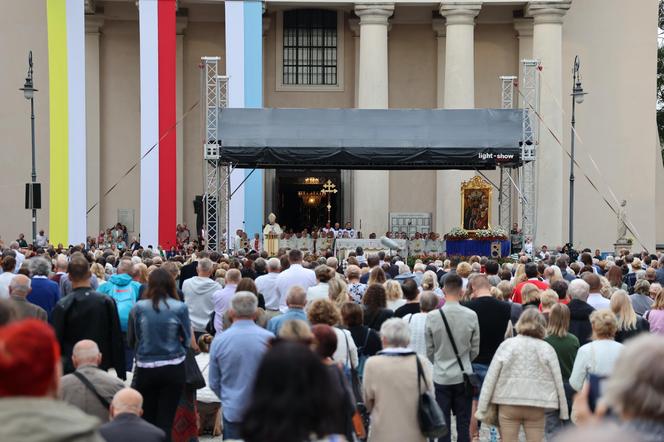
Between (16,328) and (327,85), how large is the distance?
40722 millimetres

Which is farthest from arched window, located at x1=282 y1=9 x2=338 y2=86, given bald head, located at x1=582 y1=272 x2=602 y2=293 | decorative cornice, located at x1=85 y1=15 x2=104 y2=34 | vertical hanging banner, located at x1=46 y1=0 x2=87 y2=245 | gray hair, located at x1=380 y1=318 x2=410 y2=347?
gray hair, located at x1=380 y1=318 x2=410 y2=347

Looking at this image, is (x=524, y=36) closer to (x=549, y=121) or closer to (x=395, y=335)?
(x=549, y=121)

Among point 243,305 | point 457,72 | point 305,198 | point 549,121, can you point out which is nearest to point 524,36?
point 549,121

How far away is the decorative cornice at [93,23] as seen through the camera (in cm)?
4259

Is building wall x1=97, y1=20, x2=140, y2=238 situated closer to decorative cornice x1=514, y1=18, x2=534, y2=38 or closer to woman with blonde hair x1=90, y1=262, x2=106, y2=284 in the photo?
decorative cornice x1=514, y1=18, x2=534, y2=38

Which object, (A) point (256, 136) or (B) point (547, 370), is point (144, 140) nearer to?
(A) point (256, 136)

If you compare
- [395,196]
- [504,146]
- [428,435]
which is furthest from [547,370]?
[395,196]

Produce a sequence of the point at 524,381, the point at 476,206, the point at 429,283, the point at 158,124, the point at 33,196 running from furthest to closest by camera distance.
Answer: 1. the point at 476,206
2. the point at 158,124
3. the point at 33,196
4. the point at 429,283
5. the point at 524,381

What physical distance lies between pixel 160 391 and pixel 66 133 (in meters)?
25.5

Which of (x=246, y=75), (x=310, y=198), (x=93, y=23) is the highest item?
(x=93, y=23)

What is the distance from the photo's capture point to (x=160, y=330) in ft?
31.6

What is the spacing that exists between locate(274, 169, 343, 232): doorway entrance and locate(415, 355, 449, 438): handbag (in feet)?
119

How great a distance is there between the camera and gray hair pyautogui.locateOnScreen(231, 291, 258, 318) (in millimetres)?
8672

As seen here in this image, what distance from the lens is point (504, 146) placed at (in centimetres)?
2769
